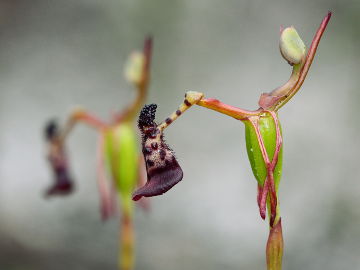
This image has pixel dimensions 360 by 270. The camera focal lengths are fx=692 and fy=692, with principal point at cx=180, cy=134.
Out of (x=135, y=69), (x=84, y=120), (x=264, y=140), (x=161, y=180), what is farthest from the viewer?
(x=84, y=120)

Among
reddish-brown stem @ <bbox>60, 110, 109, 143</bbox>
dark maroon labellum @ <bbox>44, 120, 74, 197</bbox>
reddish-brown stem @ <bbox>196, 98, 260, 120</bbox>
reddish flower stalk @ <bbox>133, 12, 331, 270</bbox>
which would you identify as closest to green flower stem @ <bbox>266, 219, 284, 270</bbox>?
reddish flower stalk @ <bbox>133, 12, 331, 270</bbox>

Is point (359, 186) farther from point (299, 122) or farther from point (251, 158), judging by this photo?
point (251, 158)

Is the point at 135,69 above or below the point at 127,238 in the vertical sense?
above

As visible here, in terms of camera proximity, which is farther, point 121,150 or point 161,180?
point 121,150

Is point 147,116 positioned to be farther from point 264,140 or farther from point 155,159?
point 264,140

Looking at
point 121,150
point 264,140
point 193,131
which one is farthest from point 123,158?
point 193,131

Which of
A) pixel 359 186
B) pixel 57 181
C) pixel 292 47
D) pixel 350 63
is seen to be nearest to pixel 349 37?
pixel 350 63
